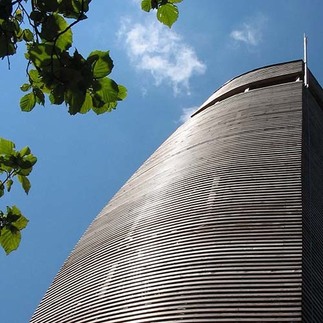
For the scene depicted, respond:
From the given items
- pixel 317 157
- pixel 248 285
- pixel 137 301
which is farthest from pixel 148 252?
pixel 317 157

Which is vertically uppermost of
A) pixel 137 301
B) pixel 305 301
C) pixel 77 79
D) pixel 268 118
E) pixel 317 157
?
pixel 268 118

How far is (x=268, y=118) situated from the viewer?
877 centimetres

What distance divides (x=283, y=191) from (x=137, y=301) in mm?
2058

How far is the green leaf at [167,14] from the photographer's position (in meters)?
1.74

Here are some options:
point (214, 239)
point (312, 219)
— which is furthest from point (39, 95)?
point (312, 219)

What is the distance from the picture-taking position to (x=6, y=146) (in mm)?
1634

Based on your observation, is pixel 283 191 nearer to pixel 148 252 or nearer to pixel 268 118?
pixel 148 252

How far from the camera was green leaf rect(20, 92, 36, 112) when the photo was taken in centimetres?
167

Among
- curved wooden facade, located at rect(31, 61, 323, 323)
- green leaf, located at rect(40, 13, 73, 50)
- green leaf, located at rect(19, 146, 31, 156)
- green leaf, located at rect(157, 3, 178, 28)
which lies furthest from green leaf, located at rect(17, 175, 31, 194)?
curved wooden facade, located at rect(31, 61, 323, 323)

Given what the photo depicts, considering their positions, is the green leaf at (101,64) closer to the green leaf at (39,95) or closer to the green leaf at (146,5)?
the green leaf at (39,95)

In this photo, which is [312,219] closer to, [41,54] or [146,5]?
[146,5]

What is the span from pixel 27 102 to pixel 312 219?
4.50 meters

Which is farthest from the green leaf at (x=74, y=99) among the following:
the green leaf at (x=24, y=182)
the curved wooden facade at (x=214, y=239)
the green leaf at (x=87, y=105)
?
the curved wooden facade at (x=214, y=239)

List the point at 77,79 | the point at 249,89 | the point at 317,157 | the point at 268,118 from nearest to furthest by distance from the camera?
1. the point at 77,79
2. the point at 317,157
3. the point at 268,118
4. the point at 249,89
